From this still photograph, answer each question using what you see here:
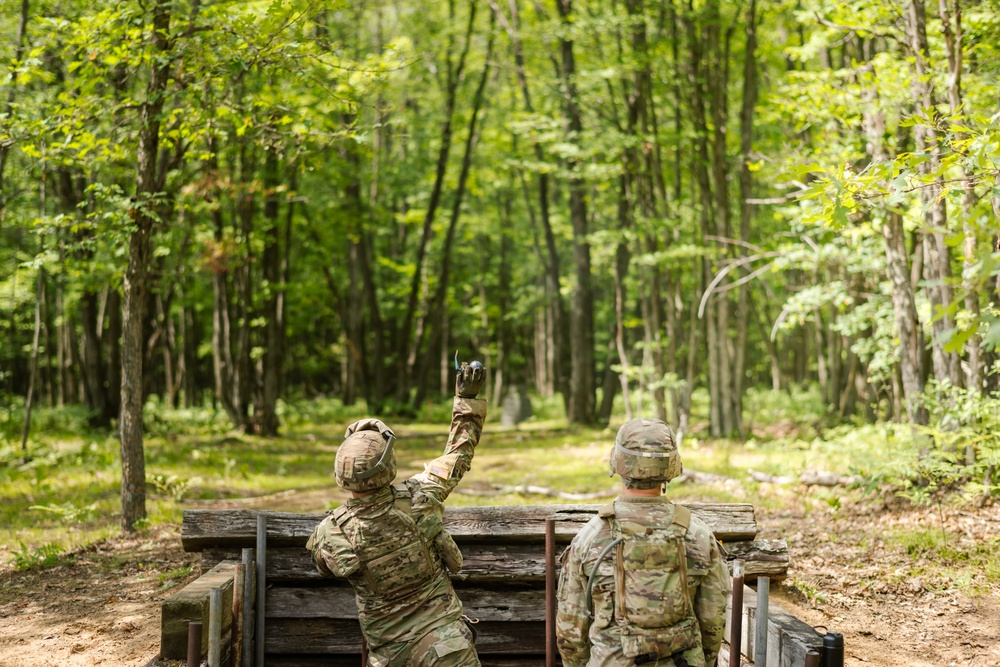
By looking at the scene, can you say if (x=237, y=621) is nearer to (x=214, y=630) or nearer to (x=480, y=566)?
(x=214, y=630)

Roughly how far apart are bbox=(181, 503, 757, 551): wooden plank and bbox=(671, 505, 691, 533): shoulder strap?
1.90m

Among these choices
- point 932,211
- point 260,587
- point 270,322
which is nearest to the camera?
point 260,587

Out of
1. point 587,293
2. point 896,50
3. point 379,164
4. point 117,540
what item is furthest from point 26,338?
point 896,50

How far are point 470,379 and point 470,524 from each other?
1745 millimetres

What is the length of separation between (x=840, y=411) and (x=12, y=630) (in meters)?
17.4

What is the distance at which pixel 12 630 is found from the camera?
632cm

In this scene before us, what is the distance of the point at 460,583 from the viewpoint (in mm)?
5816

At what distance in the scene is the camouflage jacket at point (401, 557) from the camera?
427 centimetres

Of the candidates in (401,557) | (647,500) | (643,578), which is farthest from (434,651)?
(647,500)

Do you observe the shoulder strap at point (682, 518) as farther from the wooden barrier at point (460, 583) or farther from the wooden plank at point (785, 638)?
the wooden barrier at point (460, 583)

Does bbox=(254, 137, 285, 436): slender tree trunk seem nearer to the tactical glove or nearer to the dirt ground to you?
the dirt ground

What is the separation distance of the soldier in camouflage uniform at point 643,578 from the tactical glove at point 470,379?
37.2 inches

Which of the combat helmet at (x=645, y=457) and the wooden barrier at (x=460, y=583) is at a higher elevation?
the combat helmet at (x=645, y=457)

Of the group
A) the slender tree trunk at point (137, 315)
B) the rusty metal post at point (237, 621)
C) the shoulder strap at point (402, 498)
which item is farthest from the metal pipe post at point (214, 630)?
the slender tree trunk at point (137, 315)
